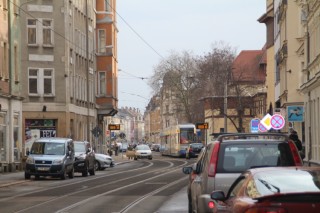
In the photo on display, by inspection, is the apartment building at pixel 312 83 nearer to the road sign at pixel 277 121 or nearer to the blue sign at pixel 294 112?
the road sign at pixel 277 121

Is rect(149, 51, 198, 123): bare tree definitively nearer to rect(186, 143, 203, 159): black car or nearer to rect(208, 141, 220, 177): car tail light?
rect(186, 143, 203, 159): black car

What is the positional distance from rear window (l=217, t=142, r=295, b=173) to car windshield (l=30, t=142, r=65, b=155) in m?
23.8

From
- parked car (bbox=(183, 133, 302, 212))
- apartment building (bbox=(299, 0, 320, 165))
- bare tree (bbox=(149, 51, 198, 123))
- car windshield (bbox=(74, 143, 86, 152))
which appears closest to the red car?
parked car (bbox=(183, 133, 302, 212))

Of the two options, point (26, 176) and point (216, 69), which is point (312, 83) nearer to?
point (26, 176)

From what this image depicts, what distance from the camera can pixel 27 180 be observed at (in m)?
34.2

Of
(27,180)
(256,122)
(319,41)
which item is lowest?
(27,180)

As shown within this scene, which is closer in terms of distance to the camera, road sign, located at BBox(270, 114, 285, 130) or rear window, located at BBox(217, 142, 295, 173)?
Result: rear window, located at BBox(217, 142, 295, 173)

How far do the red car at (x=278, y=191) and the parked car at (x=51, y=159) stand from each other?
Result: 2561cm

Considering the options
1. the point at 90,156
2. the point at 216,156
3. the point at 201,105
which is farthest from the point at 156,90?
the point at 216,156

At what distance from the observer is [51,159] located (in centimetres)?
3434

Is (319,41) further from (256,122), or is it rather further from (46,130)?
(46,130)

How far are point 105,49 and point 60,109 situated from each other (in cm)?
1456

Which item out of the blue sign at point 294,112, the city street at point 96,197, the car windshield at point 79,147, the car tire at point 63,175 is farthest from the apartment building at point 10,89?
the blue sign at point 294,112

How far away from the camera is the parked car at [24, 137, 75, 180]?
113 feet
